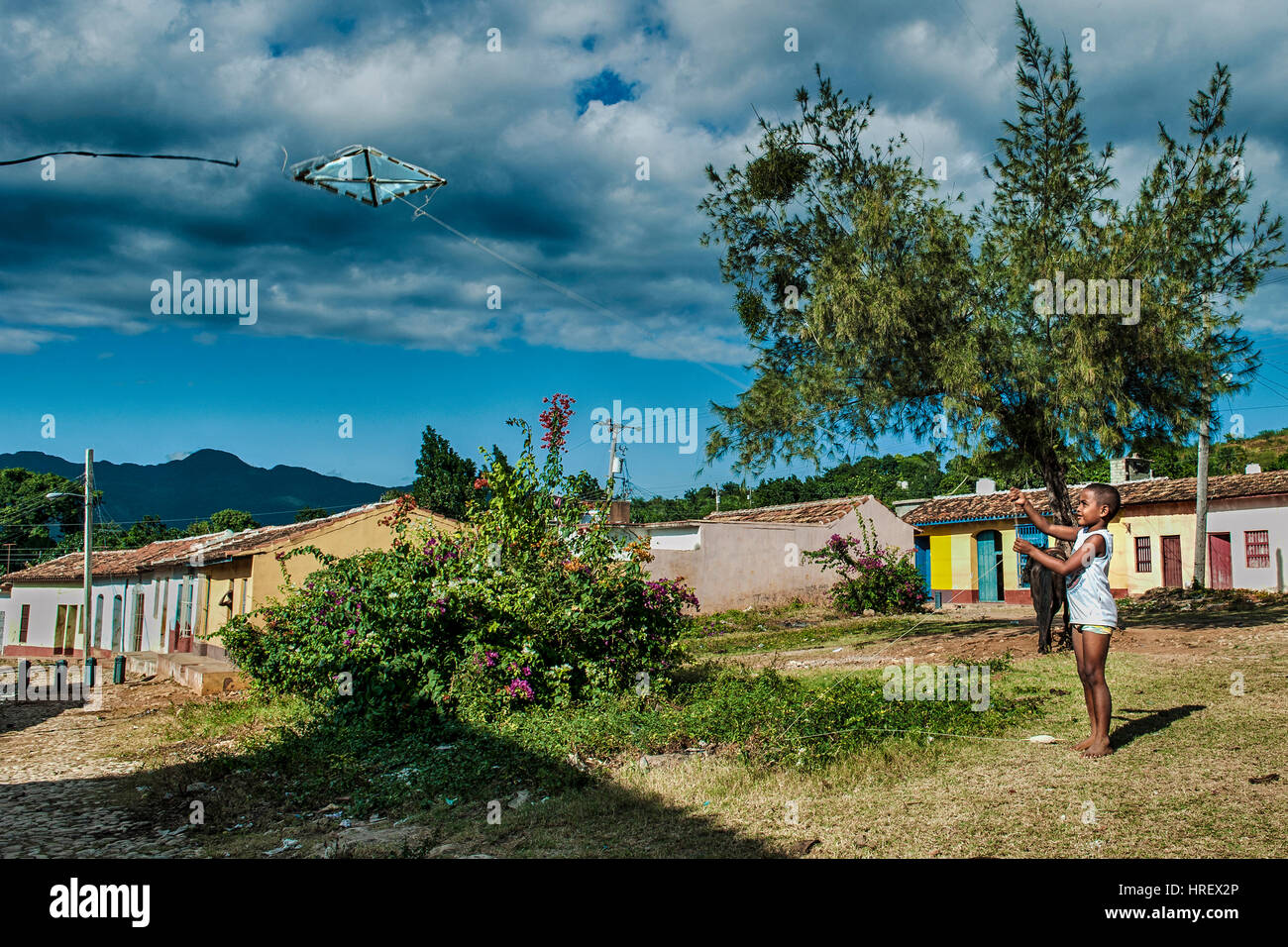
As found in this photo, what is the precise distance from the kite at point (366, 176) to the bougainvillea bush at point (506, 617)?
11.6 ft

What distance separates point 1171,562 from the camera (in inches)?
912

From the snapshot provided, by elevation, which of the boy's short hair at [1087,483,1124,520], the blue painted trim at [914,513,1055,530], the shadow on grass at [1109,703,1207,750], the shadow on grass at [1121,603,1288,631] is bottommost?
the shadow on grass at [1121,603,1288,631]

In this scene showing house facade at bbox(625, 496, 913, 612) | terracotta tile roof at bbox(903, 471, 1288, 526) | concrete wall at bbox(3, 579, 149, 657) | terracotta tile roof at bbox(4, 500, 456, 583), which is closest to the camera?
terracotta tile roof at bbox(4, 500, 456, 583)

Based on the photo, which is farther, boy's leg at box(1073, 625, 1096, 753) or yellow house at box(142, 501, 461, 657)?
yellow house at box(142, 501, 461, 657)

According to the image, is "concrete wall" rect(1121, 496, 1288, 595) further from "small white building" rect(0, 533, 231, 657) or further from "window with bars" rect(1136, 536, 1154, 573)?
"small white building" rect(0, 533, 231, 657)

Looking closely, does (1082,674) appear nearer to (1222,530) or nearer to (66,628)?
(1222,530)

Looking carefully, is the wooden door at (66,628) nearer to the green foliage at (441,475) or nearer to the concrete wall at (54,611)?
the concrete wall at (54,611)

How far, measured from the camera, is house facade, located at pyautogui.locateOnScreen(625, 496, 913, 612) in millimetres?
26391

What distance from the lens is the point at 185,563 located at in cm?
2408

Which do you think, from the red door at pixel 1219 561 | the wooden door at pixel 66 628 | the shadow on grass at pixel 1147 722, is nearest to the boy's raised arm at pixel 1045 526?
the shadow on grass at pixel 1147 722

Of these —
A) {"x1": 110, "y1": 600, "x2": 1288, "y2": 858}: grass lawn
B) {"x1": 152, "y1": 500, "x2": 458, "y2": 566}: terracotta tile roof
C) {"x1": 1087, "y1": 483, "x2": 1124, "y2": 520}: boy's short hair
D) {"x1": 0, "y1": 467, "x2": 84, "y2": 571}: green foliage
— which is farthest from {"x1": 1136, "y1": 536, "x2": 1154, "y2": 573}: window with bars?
{"x1": 0, "y1": 467, "x2": 84, "y2": 571}: green foliage

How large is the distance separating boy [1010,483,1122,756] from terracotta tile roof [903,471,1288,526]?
13151 millimetres

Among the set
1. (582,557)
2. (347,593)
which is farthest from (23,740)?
(582,557)
